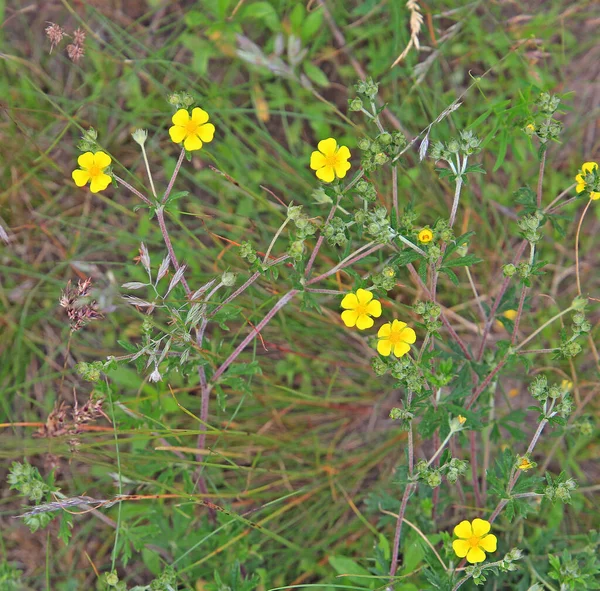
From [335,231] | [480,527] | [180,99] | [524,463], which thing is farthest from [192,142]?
[480,527]

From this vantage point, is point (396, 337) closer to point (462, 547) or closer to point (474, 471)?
point (462, 547)

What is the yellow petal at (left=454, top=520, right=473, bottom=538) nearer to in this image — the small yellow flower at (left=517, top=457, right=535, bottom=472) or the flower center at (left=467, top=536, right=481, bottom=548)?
the flower center at (left=467, top=536, right=481, bottom=548)

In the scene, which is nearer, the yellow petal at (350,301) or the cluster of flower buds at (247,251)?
the cluster of flower buds at (247,251)

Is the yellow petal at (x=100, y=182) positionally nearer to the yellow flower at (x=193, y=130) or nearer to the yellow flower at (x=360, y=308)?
the yellow flower at (x=193, y=130)

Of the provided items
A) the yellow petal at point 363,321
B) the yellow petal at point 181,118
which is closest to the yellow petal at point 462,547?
the yellow petal at point 363,321

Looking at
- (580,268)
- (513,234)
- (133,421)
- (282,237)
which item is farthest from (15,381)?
(580,268)

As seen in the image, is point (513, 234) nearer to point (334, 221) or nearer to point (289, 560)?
point (334, 221)
